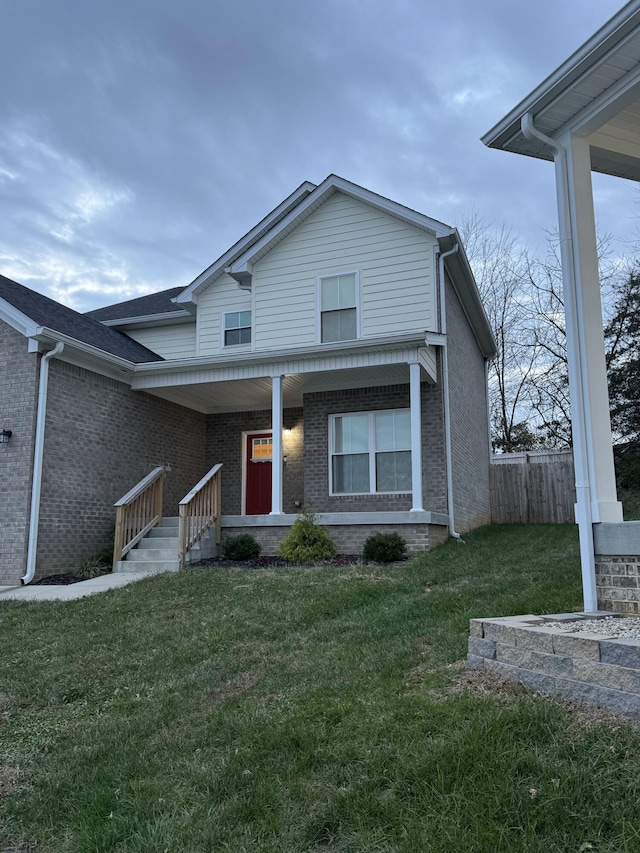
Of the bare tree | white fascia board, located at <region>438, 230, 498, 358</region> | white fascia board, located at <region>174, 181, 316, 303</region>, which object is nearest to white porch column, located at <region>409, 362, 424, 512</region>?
white fascia board, located at <region>438, 230, 498, 358</region>

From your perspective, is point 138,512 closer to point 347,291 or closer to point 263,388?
point 263,388

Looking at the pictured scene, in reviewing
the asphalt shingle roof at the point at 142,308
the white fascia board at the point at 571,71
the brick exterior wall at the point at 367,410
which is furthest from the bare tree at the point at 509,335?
the white fascia board at the point at 571,71

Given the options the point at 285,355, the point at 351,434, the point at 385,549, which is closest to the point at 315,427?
the point at 351,434

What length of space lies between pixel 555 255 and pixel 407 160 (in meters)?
6.56

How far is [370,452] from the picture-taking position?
501 inches

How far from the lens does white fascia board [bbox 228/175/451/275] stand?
12.5 metres

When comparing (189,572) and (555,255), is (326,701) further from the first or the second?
(555,255)

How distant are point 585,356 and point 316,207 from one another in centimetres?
976

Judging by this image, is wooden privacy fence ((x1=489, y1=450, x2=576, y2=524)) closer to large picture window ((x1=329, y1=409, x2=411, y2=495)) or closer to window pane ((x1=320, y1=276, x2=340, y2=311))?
large picture window ((x1=329, y1=409, x2=411, y2=495))

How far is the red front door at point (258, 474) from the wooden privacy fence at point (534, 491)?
644cm

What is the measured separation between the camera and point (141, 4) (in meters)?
13.7

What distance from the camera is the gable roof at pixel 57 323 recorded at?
420 inches

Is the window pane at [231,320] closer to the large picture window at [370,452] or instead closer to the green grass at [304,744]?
the large picture window at [370,452]

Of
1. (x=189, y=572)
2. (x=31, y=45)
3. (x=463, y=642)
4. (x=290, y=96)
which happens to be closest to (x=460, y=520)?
(x=189, y=572)
